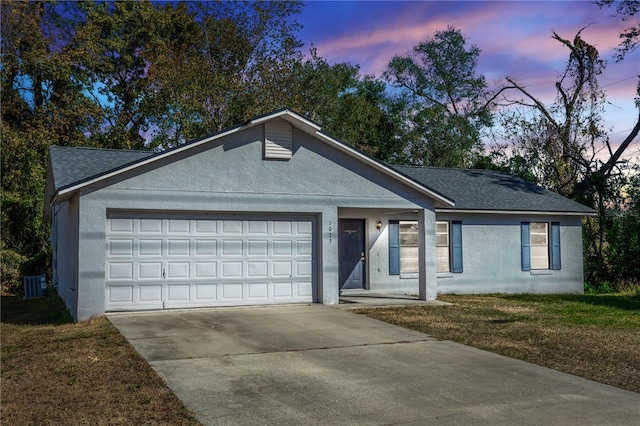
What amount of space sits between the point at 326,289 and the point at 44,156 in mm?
16087

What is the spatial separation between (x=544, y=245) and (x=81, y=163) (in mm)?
14751

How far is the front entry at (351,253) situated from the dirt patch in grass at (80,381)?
7704 millimetres

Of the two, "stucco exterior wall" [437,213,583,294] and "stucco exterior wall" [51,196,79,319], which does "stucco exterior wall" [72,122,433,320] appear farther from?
"stucco exterior wall" [437,213,583,294]

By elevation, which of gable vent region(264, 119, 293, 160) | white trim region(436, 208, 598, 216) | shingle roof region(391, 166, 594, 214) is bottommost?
white trim region(436, 208, 598, 216)

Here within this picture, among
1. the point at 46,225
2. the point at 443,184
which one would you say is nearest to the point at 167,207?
the point at 443,184

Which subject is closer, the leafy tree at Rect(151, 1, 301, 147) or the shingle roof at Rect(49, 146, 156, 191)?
the shingle roof at Rect(49, 146, 156, 191)

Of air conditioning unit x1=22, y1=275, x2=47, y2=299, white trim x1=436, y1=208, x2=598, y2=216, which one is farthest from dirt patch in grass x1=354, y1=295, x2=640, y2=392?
air conditioning unit x1=22, y1=275, x2=47, y2=299

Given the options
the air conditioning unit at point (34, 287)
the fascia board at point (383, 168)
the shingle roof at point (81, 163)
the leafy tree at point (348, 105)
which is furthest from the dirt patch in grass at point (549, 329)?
the leafy tree at point (348, 105)

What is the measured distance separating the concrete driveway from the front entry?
5.98 metres

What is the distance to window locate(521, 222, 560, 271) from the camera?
20.3m

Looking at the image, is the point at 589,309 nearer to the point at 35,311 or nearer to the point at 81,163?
the point at 81,163

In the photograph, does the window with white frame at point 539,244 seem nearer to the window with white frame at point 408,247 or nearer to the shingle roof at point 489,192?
the shingle roof at point 489,192

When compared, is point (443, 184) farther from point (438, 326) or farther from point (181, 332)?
point (181, 332)

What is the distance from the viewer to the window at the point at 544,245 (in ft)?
66.5
